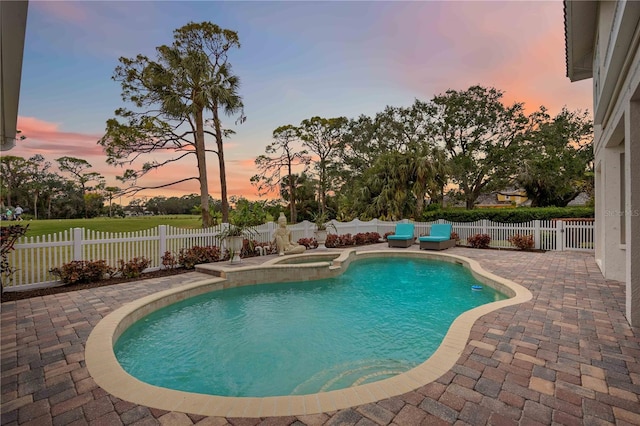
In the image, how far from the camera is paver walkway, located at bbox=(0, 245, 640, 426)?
7.06 feet

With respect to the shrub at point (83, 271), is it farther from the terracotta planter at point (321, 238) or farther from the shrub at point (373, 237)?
the shrub at point (373, 237)

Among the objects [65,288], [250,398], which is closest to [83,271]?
[65,288]

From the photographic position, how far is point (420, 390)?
246 cm

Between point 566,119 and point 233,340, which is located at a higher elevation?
point 566,119

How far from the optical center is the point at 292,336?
15.3 ft

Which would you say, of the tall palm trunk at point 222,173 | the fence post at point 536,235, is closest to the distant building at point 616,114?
the fence post at point 536,235

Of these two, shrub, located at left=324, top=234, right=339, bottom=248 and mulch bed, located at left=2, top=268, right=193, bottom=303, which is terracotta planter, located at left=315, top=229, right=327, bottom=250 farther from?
mulch bed, located at left=2, top=268, right=193, bottom=303

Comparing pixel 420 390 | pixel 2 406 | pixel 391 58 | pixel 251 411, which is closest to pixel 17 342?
pixel 2 406

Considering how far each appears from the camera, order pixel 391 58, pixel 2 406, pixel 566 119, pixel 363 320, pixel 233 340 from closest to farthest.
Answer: pixel 2 406, pixel 233 340, pixel 363 320, pixel 391 58, pixel 566 119

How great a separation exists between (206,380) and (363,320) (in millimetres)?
2853

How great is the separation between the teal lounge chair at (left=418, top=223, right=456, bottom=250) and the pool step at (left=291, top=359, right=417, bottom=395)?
29.1 ft

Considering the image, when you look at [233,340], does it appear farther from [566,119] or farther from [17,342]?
[566,119]

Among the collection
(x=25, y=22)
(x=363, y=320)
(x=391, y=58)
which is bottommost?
(x=363, y=320)

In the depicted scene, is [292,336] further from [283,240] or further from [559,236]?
[559,236]
